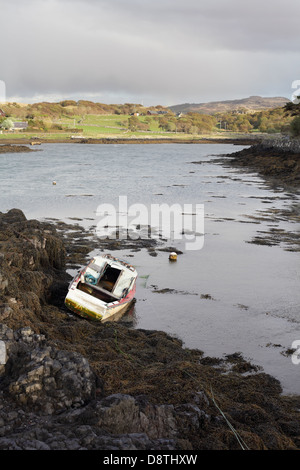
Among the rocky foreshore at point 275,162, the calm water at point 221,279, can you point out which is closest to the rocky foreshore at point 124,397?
the calm water at point 221,279

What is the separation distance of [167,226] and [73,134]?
130 m

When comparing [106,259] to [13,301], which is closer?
[13,301]

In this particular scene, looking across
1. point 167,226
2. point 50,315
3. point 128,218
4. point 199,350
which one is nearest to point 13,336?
point 50,315

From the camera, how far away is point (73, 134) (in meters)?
150

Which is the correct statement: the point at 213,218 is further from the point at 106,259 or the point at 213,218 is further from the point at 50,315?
the point at 50,315

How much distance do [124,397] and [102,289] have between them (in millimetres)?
7587

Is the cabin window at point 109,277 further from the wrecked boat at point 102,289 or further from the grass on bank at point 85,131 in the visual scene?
the grass on bank at point 85,131

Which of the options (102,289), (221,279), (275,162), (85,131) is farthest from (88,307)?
(85,131)

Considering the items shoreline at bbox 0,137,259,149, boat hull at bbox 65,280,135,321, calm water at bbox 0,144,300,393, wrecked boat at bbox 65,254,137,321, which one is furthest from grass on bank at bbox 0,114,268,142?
boat hull at bbox 65,280,135,321

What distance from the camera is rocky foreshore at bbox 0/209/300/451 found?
21.1ft

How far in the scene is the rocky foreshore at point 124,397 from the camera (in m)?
6.42

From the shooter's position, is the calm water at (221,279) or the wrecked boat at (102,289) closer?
the calm water at (221,279)

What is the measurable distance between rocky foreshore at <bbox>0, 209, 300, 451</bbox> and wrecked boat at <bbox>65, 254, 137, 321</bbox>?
Answer: 1.59 meters

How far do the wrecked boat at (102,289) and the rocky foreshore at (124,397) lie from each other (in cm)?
159
